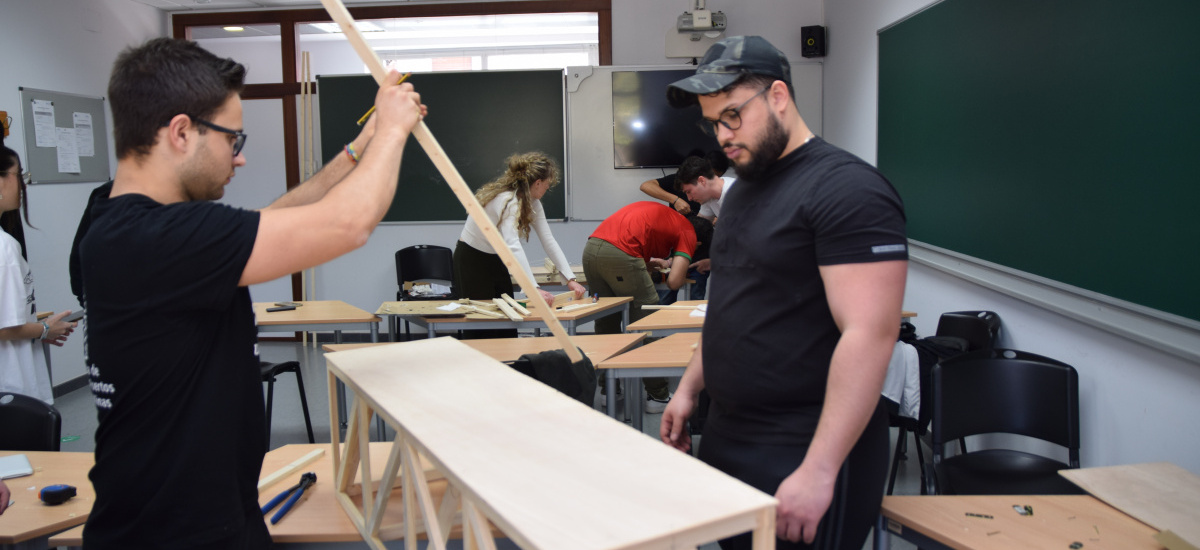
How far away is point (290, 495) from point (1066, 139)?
300 cm

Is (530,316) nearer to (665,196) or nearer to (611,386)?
(611,386)

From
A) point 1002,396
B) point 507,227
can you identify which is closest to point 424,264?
point 507,227

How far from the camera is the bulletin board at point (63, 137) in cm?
548

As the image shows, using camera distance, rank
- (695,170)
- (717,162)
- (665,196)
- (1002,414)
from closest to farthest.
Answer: (1002,414)
(695,170)
(717,162)
(665,196)

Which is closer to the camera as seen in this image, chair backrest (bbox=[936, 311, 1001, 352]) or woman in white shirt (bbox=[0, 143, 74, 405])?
woman in white shirt (bbox=[0, 143, 74, 405])

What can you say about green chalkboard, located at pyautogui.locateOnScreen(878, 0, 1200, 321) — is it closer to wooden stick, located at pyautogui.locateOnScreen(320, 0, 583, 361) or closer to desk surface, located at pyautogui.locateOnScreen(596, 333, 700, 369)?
desk surface, located at pyautogui.locateOnScreen(596, 333, 700, 369)

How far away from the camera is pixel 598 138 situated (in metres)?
6.75

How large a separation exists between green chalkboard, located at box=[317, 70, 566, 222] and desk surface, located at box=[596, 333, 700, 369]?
11.1 ft

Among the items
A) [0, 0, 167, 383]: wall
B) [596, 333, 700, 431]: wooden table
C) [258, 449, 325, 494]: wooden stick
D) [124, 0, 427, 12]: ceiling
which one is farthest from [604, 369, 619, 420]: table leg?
[124, 0, 427, 12]: ceiling

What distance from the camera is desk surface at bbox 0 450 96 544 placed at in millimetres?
1847

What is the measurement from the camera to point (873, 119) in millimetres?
5418

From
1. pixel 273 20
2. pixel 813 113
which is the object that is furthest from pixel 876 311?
pixel 273 20

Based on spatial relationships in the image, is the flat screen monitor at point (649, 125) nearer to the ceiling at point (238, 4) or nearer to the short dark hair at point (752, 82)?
the ceiling at point (238, 4)

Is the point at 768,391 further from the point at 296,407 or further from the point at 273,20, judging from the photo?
the point at 273,20
